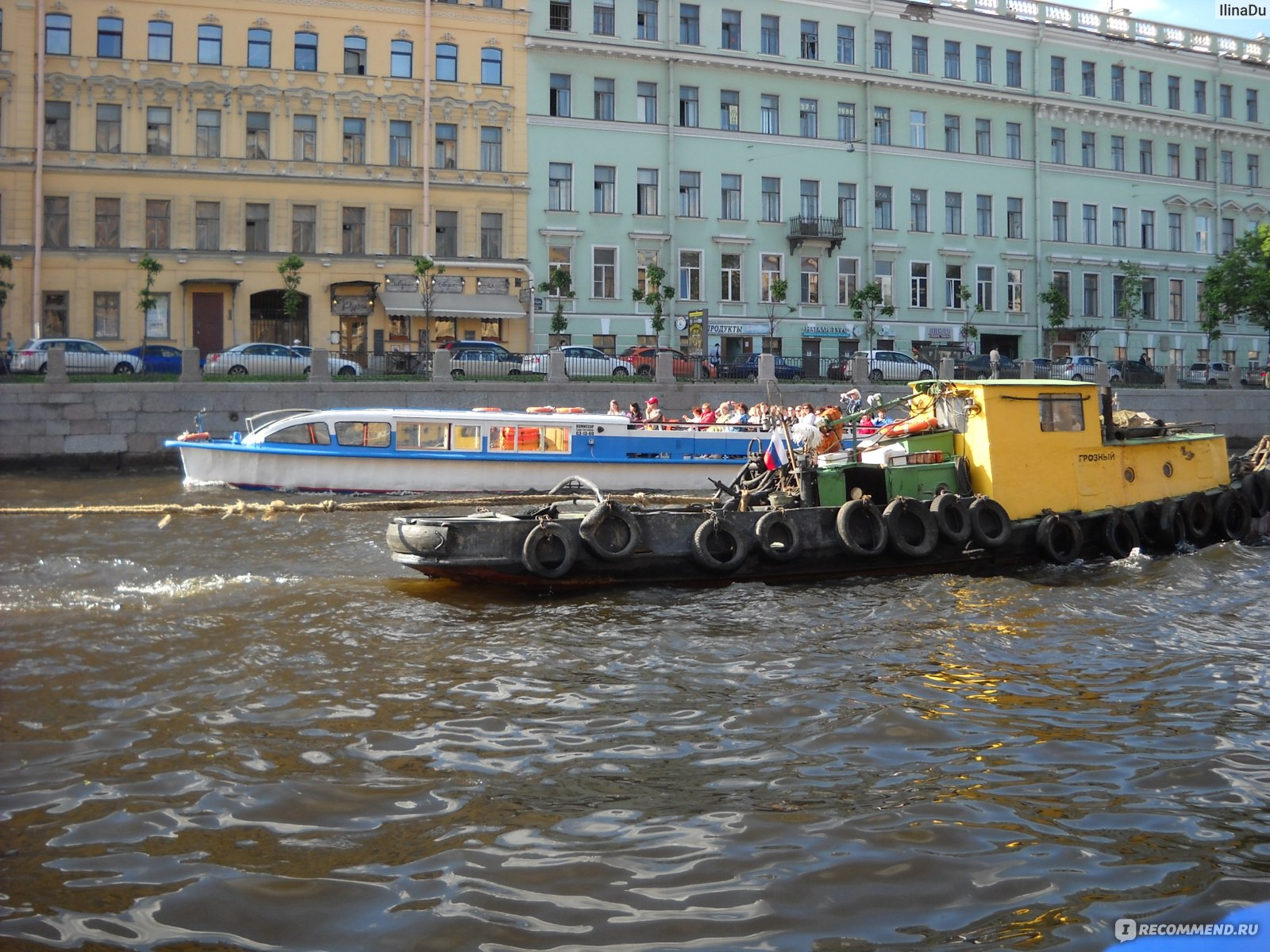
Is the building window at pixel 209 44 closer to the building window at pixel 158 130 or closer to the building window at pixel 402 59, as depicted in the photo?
the building window at pixel 158 130

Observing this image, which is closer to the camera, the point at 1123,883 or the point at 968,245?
→ the point at 1123,883

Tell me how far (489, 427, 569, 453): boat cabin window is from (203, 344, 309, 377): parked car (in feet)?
28.9

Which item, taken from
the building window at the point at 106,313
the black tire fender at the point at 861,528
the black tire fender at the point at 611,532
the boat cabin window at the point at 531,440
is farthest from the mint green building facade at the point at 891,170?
the black tire fender at the point at 611,532

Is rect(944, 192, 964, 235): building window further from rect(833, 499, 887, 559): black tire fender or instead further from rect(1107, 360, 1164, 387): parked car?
rect(833, 499, 887, 559): black tire fender

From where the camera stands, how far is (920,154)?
46750mm

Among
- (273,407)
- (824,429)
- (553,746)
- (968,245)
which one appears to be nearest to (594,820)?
(553,746)

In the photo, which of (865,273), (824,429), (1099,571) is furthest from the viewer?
(865,273)

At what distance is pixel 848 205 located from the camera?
46.1 meters

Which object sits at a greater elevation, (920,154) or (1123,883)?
(920,154)

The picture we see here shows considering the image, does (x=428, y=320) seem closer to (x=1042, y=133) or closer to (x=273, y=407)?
(x=273, y=407)

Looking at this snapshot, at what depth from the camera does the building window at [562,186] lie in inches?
1660

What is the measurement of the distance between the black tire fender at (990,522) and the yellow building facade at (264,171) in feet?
87.2

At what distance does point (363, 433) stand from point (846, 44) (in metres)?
30.5

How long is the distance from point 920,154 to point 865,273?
521cm
